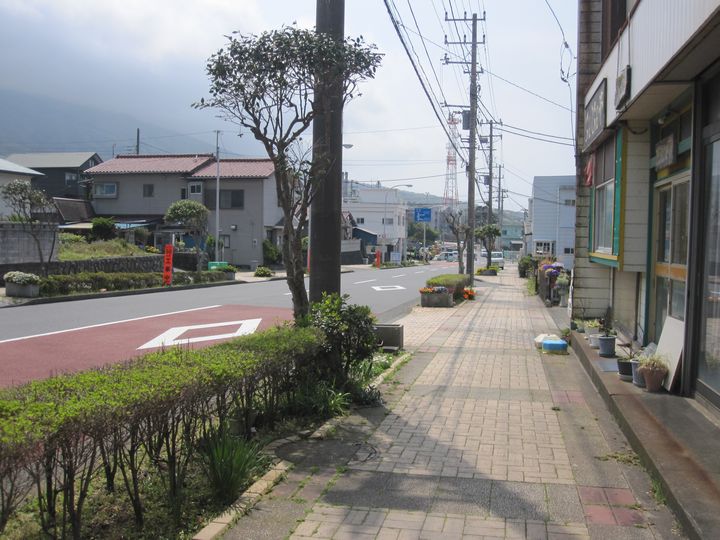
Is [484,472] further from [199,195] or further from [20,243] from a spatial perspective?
[199,195]

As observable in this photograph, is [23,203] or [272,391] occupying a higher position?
[23,203]

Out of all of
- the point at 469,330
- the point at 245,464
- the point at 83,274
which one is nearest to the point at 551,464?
the point at 245,464

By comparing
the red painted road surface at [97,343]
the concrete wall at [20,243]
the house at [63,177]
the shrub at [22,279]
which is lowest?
the red painted road surface at [97,343]

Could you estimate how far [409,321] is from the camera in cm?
1789

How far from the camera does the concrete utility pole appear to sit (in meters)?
8.08

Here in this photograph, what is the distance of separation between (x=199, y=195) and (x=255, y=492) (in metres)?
45.8

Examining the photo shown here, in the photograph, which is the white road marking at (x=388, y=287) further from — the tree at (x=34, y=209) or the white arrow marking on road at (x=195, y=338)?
the white arrow marking on road at (x=195, y=338)

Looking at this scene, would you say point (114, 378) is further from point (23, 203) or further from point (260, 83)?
point (23, 203)

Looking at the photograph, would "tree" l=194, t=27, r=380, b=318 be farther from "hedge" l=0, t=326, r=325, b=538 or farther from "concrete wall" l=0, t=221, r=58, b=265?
"concrete wall" l=0, t=221, r=58, b=265

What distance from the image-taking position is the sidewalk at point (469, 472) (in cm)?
423

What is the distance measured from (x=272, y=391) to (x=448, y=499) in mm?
2162

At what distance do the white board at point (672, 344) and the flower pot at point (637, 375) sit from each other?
0.77 ft

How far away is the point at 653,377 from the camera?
7.04m

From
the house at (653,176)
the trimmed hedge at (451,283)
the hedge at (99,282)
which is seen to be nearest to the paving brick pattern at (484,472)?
the house at (653,176)
